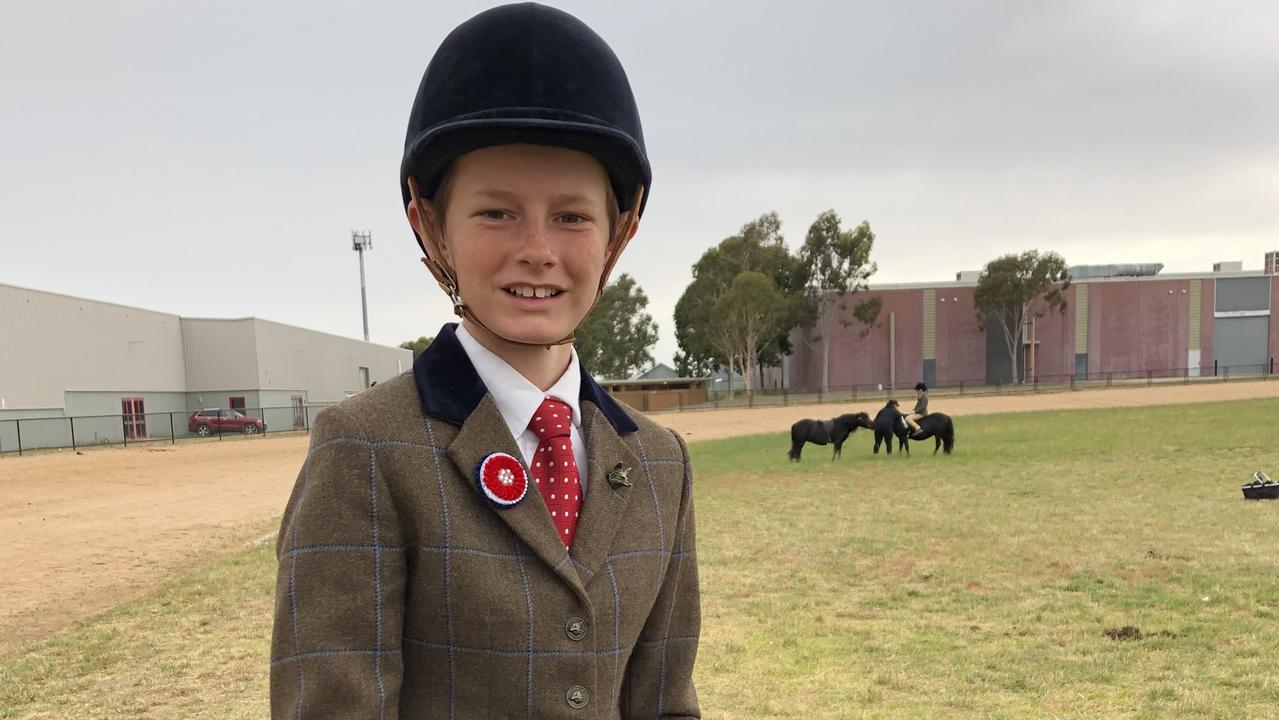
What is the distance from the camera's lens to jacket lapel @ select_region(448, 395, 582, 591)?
112cm

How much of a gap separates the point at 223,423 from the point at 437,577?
35141mm

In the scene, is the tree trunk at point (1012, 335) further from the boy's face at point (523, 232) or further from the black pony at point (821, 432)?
the boy's face at point (523, 232)

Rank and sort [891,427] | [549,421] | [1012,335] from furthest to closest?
1. [1012,335]
2. [891,427]
3. [549,421]

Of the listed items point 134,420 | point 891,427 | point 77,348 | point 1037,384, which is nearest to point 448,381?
point 891,427

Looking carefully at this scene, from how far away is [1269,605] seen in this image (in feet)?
16.4

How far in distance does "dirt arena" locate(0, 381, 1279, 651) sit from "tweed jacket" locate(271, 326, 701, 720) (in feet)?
20.2

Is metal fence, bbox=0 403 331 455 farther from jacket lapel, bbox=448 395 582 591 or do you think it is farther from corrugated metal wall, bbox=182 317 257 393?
jacket lapel, bbox=448 395 582 591

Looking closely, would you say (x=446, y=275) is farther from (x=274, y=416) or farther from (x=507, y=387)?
(x=274, y=416)

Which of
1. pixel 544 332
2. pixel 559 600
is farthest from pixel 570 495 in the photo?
pixel 544 332

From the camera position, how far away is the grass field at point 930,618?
13.0ft

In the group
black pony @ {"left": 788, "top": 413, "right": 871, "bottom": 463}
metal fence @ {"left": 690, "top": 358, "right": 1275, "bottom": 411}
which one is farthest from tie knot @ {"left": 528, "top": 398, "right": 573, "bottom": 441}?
metal fence @ {"left": 690, "top": 358, "right": 1275, "bottom": 411}

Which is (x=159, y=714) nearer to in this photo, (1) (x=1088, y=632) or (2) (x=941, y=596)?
(2) (x=941, y=596)

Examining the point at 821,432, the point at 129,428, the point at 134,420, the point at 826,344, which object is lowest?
the point at 129,428

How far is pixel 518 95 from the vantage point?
1.13m
